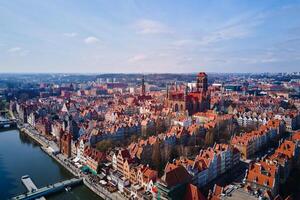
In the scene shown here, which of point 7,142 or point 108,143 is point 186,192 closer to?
point 108,143

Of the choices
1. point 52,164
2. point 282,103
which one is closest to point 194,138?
point 52,164

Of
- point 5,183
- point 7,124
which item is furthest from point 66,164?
point 7,124

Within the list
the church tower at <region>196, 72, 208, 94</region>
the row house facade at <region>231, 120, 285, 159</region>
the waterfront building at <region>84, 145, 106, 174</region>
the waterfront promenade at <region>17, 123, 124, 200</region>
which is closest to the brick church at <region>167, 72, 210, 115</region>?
the church tower at <region>196, 72, 208, 94</region>

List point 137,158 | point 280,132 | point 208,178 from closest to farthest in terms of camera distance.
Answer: point 208,178
point 137,158
point 280,132

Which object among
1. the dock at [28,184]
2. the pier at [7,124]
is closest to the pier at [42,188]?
the dock at [28,184]

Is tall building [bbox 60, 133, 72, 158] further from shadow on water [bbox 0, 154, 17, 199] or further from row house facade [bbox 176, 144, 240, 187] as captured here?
row house facade [bbox 176, 144, 240, 187]

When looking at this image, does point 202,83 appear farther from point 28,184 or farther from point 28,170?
point 28,184
